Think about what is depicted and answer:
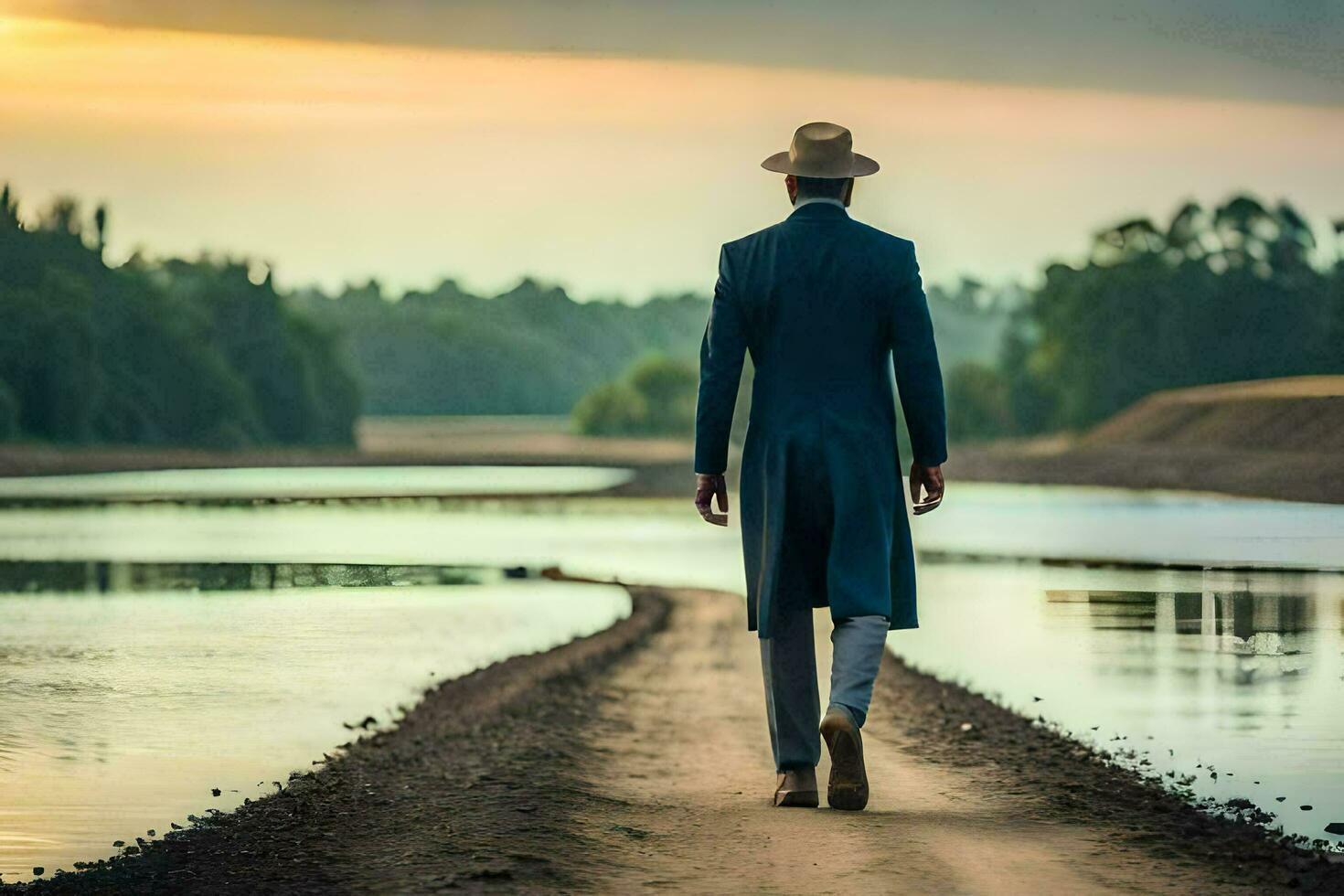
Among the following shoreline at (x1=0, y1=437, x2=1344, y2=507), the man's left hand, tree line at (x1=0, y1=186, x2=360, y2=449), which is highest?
tree line at (x1=0, y1=186, x2=360, y2=449)

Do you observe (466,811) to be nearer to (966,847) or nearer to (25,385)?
(966,847)

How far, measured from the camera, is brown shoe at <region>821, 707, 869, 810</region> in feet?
21.1

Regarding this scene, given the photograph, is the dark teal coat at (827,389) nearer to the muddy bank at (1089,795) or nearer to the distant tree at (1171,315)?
the muddy bank at (1089,795)

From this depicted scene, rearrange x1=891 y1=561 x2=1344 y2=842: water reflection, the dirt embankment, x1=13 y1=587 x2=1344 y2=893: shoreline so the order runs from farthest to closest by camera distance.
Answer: the dirt embankment → x1=891 y1=561 x2=1344 y2=842: water reflection → x1=13 y1=587 x2=1344 y2=893: shoreline

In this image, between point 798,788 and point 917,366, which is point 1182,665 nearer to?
point 798,788

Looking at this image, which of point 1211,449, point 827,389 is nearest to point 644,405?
point 1211,449

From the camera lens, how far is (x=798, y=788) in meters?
6.70

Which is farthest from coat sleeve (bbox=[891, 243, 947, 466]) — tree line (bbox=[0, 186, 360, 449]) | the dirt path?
tree line (bbox=[0, 186, 360, 449])

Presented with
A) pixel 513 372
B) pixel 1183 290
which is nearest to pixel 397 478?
pixel 1183 290

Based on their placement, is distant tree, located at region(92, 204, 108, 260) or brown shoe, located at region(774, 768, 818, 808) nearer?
brown shoe, located at region(774, 768, 818, 808)

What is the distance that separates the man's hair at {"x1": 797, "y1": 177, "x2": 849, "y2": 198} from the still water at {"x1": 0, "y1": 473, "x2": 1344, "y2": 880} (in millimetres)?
2914

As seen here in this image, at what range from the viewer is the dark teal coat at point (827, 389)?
6551 millimetres

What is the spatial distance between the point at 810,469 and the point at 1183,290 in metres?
74.5

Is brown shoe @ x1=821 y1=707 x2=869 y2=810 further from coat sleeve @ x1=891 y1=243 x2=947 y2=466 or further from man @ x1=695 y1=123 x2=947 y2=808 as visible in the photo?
coat sleeve @ x1=891 y1=243 x2=947 y2=466
